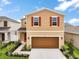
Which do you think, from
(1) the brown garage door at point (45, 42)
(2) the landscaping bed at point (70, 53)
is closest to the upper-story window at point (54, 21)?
(1) the brown garage door at point (45, 42)

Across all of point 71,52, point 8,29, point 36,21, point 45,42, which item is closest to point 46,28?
point 36,21

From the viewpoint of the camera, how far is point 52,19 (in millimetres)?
34500

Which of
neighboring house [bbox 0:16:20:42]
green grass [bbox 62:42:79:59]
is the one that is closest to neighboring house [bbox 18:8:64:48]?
green grass [bbox 62:42:79:59]

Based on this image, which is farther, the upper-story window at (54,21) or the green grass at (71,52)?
the upper-story window at (54,21)

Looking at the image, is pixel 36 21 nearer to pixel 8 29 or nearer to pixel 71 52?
pixel 71 52

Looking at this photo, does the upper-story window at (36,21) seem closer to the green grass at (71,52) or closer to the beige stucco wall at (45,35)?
the beige stucco wall at (45,35)

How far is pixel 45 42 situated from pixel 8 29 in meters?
12.9

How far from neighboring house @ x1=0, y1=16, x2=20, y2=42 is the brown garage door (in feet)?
34.6

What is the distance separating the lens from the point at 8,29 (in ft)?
150

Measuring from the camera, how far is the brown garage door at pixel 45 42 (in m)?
35.4

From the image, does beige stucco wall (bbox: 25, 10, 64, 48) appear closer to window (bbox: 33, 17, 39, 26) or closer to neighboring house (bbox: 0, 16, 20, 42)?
window (bbox: 33, 17, 39, 26)

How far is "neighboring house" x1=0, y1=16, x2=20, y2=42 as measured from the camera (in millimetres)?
45344

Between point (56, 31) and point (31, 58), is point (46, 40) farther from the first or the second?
point (31, 58)

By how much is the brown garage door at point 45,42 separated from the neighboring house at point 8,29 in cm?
1056
